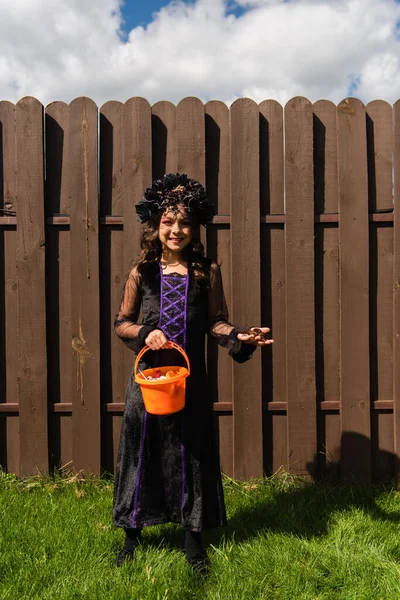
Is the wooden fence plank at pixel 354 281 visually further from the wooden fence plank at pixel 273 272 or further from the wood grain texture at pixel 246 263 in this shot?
the wood grain texture at pixel 246 263

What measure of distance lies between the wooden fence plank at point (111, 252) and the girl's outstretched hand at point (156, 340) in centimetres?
111

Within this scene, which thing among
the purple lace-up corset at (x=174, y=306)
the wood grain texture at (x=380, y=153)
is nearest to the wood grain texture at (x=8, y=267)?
the purple lace-up corset at (x=174, y=306)

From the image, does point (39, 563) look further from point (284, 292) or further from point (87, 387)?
point (284, 292)

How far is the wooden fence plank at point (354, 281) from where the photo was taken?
135 inches

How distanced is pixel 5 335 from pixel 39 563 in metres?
1.57

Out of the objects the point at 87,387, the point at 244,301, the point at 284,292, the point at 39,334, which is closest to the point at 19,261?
the point at 39,334

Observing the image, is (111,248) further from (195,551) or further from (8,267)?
(195,551)

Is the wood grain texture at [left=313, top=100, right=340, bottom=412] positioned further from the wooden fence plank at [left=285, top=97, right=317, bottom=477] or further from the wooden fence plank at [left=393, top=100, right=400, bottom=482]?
the wooden fence plank at [left=393, top=100, right=400, bottom=482]

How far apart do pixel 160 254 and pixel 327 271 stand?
1.25 metres

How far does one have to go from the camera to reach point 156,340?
2.38 metres

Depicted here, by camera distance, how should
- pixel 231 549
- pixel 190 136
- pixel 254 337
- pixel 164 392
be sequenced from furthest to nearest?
pixel 190 136
pixel 231 549
pixel 254 337
pixel 164 392

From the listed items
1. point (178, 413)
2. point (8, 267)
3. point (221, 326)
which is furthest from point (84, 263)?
point (178, 413)

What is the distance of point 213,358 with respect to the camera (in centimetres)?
349

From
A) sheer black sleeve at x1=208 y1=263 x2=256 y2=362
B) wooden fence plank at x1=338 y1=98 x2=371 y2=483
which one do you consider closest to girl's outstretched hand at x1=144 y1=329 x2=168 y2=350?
sheer black sleeve at x1=208 y1=263 x2=256 y2=362
